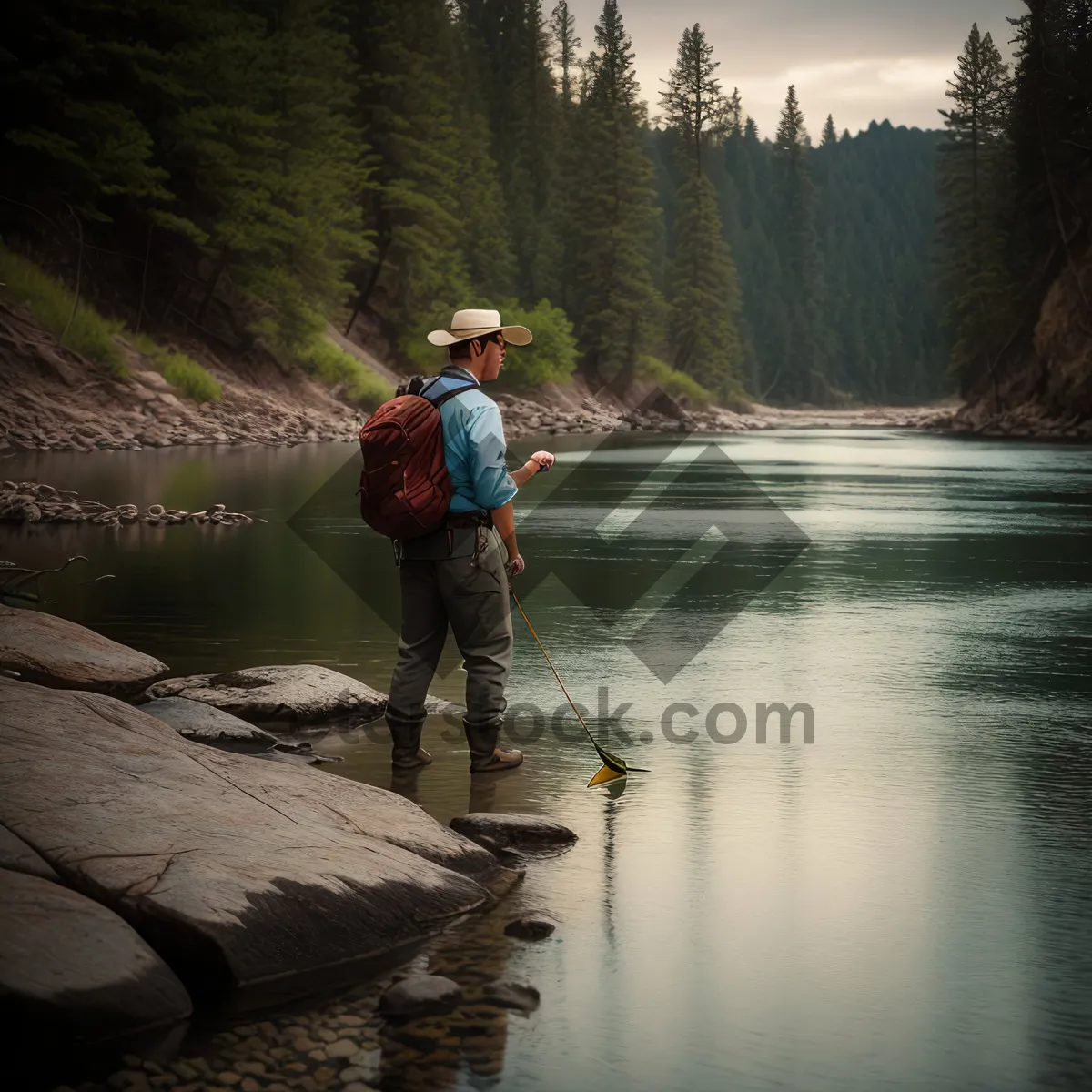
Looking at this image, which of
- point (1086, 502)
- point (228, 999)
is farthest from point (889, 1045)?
point (1086, 502)

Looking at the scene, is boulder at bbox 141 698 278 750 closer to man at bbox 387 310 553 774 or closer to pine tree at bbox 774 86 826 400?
man at bbox 387 310 553 774

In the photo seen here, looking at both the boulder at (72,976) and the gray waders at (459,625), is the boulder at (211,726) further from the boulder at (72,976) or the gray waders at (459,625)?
the boulder at (72,976)

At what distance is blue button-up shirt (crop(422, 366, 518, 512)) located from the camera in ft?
24.6

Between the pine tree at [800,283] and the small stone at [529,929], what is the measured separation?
14844cm

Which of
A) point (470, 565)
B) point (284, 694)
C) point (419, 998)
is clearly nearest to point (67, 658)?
point (284, 694)

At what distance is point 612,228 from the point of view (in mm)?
88125

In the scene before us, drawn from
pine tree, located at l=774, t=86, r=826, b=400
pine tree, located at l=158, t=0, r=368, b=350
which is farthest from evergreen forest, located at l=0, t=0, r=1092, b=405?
pine tree, located at l=774, t=86, r=826, b=400

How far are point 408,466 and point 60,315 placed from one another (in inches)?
1479

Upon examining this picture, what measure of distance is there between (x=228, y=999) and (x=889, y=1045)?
194 cm

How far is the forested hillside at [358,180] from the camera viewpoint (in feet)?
154

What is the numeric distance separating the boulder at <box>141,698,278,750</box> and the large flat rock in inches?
50.5

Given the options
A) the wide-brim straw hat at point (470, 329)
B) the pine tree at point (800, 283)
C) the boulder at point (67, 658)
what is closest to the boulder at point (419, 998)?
the wide-brim straw hat at point (470, 329)

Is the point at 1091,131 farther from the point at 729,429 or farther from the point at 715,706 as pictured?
the point at 715,706

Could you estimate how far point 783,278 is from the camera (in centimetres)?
16450
